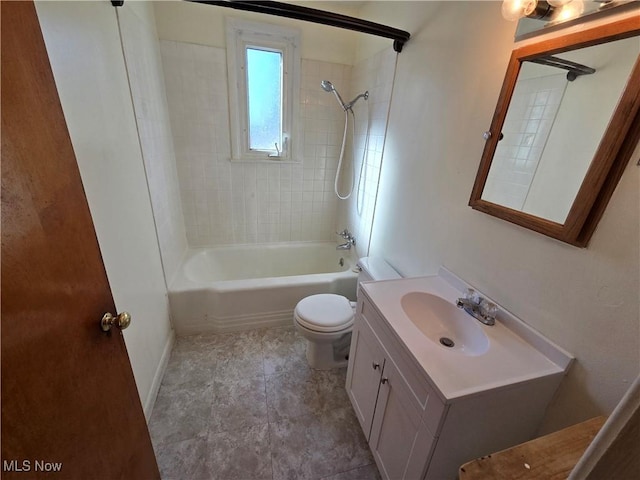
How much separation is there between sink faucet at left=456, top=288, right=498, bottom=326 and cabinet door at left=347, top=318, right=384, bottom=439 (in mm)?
405

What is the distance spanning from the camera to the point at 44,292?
511 millimetres

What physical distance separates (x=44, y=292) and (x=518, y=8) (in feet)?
4.95

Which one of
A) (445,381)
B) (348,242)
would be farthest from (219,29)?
(445,381)

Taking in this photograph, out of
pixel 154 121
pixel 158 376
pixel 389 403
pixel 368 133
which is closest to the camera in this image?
pixel 389 403

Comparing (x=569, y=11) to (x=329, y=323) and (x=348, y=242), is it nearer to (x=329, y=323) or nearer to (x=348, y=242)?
(x=329, y=323)

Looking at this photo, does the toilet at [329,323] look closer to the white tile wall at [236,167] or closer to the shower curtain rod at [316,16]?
the white tile wall at [236,167]

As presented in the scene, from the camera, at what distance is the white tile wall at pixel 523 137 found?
0.87 metres

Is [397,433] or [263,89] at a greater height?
[263,89]

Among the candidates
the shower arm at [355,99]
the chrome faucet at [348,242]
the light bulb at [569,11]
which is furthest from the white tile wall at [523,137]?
the chrome faucet at [348,242]

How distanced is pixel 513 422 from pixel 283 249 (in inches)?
89.5

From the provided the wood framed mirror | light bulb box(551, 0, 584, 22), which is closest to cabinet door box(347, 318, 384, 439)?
the wood framed mirror

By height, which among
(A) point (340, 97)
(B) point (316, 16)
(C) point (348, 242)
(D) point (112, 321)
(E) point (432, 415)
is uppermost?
(B) point (316, 16)

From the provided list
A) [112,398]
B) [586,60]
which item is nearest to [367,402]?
[112,398]

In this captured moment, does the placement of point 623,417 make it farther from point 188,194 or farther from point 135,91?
point 188,194
